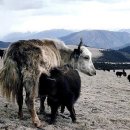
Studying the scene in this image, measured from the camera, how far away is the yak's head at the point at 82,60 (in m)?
12.0

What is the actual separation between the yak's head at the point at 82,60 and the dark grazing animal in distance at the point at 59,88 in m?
0.67

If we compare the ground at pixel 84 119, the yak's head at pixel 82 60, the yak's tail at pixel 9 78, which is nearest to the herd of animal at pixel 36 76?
the yak's tail at pixel 9 78

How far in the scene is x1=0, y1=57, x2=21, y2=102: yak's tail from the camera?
10.4 metres

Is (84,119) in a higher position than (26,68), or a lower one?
lower

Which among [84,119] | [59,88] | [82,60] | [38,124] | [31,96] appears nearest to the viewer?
[38,124]

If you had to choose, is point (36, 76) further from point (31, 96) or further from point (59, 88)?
point (59, 88)

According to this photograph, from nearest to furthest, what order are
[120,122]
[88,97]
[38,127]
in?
[38,127]
[120,122]
[88,97]

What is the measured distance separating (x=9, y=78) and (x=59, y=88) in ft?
4.36

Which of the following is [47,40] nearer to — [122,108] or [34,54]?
[34,54]

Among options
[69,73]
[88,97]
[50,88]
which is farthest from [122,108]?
[50,88]

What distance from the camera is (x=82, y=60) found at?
40.1ft

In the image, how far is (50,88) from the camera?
1041cm

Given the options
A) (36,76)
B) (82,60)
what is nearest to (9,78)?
(36,76)

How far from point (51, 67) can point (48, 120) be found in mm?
1510
